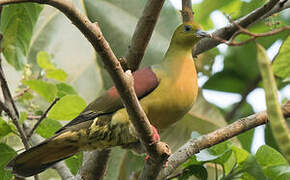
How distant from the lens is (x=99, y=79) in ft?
13.5

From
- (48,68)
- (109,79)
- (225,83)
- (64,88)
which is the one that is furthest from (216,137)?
(225,83)

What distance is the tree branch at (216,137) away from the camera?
2521 mm

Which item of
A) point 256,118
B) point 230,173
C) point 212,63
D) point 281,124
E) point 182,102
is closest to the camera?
point 281,124

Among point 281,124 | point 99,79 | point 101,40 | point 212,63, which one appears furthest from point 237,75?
point 281,124

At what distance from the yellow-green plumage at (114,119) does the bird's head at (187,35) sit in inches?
10.3

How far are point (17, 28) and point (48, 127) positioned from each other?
60 centimetres

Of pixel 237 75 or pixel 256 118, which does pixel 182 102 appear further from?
pixel 237 75

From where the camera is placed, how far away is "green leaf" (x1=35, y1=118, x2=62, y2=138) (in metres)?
3.11

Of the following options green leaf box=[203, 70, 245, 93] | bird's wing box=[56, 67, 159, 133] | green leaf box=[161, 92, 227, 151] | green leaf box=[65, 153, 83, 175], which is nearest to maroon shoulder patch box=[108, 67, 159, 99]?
bird's wing box=[56, 67, 159, 133]

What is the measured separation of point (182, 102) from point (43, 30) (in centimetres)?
168

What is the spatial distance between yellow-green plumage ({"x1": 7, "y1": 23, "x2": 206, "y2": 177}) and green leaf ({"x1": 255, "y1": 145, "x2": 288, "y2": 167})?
0.55 meters

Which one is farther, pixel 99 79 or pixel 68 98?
pixel 99 79

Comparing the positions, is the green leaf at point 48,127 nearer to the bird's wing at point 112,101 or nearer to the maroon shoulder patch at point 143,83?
the bird's wing at point 112,101

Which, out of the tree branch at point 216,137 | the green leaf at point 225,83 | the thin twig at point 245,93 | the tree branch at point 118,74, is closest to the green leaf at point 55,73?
the tree branch at point 216,137
